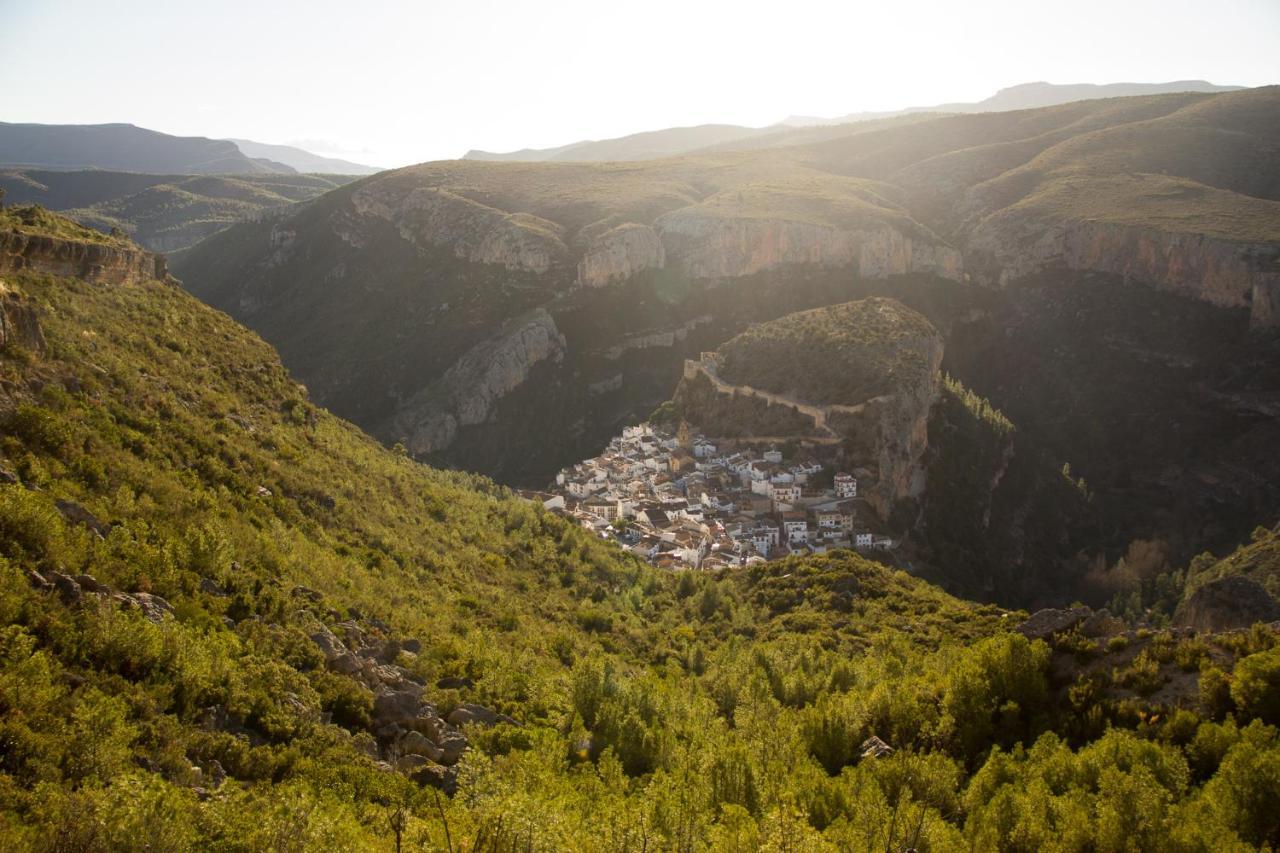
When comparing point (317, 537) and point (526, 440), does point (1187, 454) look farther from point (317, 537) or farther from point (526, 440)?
point (317, 537)

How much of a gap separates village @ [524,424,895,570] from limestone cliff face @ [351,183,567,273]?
117 ft

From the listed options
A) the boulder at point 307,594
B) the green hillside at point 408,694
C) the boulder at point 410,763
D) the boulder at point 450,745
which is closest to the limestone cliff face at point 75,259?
the green hillside at point 408,694

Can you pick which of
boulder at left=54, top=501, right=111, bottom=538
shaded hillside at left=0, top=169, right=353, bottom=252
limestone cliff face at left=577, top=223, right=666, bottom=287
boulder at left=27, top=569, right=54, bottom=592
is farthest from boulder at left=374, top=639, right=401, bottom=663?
shaded hillside at left=0, top=169, right=353, bottom=252

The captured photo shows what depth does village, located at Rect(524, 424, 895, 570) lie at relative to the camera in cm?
4662

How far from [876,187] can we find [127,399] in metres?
116

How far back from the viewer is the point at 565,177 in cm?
11838

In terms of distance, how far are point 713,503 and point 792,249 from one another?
4842 centimetres

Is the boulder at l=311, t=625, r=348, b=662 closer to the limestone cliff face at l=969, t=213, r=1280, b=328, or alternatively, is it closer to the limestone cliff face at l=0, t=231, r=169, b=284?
the limestone cliff face at l=0, t=231, r=169, b=284

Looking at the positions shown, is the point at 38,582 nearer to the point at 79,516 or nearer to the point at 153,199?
the point at 79,516

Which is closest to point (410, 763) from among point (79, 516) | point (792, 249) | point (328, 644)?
point (328, 644)

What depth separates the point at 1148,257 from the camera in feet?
274

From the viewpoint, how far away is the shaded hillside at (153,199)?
494 ft

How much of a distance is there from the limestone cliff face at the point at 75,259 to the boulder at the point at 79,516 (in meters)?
13.8

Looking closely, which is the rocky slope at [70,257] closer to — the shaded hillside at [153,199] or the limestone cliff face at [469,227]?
the limestone cliff face at [469,227]
